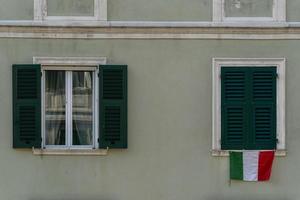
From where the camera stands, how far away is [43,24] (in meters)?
12.7

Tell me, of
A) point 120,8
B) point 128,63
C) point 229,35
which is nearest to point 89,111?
point 128,63

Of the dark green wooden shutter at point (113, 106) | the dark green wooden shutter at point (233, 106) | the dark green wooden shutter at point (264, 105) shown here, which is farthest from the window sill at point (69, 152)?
the dark green wooden shutter at point (264, 105)

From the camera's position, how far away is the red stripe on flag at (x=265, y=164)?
12.8m

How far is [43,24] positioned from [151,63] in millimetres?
1977

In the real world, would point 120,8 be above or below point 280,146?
above

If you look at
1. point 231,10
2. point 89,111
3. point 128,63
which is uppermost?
point 231,10

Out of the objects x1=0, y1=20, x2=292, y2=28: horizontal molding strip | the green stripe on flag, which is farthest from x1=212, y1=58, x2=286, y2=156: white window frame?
x1=0, y1=20, x2=292, y2=28: horizontal molding strip

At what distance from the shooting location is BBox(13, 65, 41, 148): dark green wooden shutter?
41.6 ft

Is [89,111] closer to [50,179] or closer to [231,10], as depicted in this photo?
[50,179]

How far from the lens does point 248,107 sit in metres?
12.8

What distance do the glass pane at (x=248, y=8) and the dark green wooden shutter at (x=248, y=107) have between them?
3.09 ft

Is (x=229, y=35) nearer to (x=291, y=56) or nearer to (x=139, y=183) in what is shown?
(x=291, y=56)

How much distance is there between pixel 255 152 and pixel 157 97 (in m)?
1.94

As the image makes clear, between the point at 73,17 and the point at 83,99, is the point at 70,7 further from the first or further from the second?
the point at 83,99
